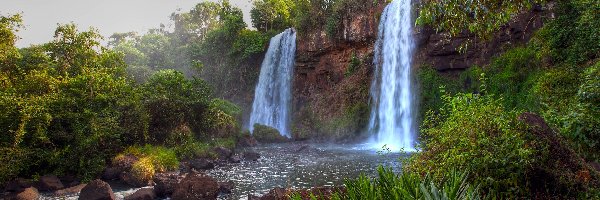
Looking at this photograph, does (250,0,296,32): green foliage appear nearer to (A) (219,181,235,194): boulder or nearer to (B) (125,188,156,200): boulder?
(A) (219,181,235,194): boulder

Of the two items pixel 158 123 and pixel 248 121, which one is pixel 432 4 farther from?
pixel 248 121

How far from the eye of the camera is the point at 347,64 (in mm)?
33375

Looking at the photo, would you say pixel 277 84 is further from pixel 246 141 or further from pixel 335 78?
pixel 246 141

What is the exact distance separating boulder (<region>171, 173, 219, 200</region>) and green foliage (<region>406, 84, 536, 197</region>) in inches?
273

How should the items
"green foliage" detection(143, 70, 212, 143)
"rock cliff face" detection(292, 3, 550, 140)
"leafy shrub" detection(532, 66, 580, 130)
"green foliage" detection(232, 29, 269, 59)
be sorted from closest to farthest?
"leafy shrub" detection(532, 66, 580, 130) → "green foliage" detection(143, 70, 212, 143) → "rock cliff face" detection(292, 3, 550, 140) → "green foliage" detection(232, 29, 269, 59)

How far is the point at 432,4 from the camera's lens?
664 cm

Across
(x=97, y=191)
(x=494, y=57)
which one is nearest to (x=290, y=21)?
(x=494, y=57)

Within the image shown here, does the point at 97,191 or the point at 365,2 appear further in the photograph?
the point at 365,2

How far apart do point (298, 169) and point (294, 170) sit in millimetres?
253

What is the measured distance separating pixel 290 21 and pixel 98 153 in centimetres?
3019

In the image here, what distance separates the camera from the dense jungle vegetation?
5.42 meters

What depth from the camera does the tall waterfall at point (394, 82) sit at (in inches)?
1067

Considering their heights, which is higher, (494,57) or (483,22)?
(494,57)

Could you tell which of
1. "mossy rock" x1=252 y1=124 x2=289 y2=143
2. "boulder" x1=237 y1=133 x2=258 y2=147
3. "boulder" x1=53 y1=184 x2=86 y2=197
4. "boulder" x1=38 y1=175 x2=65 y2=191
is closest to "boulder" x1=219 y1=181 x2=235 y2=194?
"boulder" x1=53 y1=184 x2=86 y2=197
